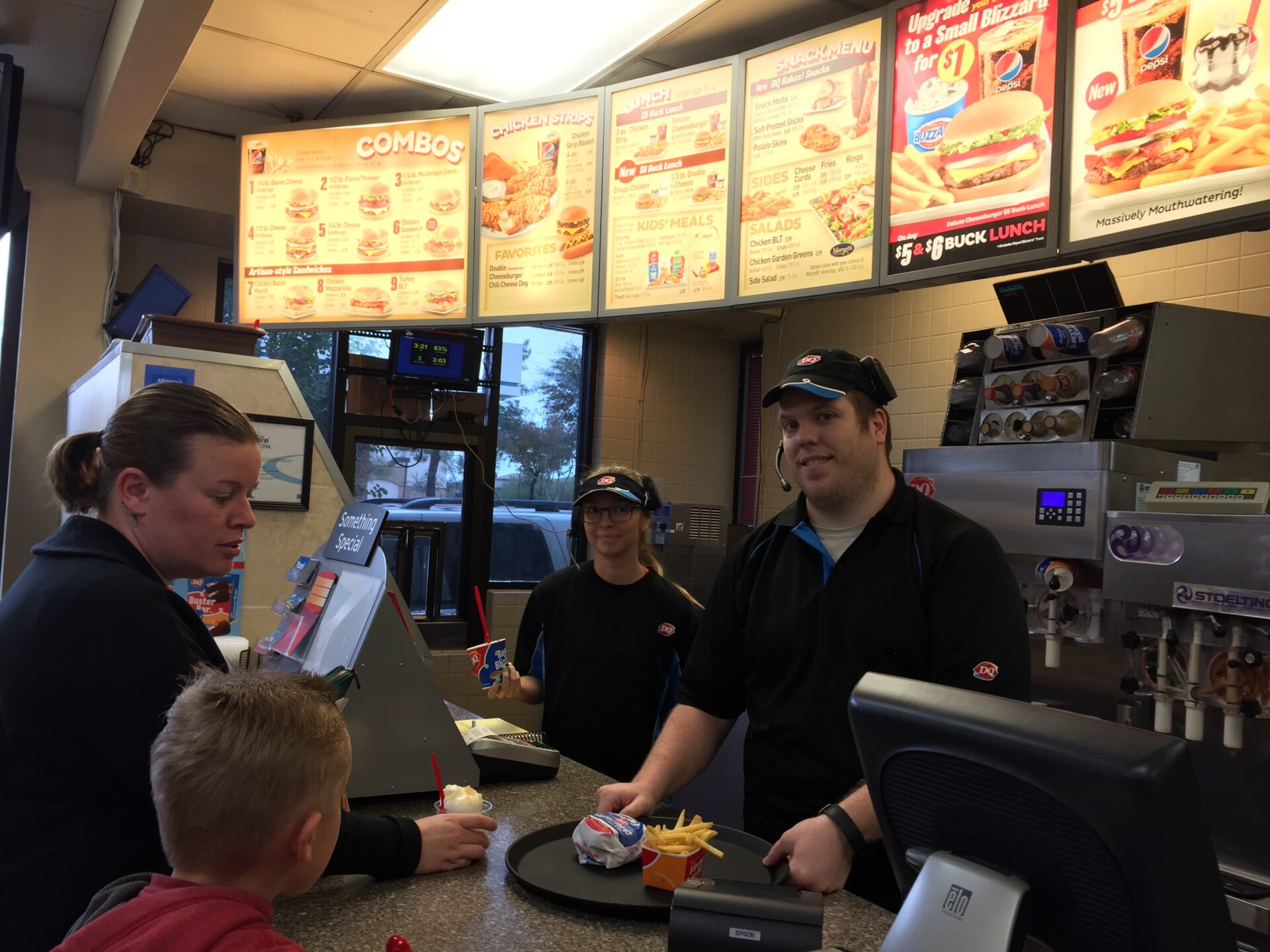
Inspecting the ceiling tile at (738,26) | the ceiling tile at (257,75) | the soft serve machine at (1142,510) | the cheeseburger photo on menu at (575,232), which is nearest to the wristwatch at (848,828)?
the soft serve machine at (1142,510)

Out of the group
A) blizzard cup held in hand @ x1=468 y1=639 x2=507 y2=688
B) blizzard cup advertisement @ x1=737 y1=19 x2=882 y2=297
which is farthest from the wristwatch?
blizzard cup advertisement @ x1=737 y1=19 x2=882 y2=297

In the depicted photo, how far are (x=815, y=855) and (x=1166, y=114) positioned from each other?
221cm

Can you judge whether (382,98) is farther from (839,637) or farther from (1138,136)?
(839,637)

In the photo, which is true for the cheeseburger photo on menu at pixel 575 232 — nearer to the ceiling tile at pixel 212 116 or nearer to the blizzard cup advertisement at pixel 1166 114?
the ceiling tile at pixel 212 116

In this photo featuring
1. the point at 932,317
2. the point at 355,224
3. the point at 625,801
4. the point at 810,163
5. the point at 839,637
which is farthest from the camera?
the point at 932,317

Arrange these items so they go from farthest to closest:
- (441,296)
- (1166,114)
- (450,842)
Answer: (441,296) → (1166,114) → (450,842)

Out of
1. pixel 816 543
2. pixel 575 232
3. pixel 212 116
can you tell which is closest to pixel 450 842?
pixel 816 543

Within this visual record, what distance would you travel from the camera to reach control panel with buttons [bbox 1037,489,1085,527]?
8.97 ft

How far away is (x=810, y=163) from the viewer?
3.35 metres

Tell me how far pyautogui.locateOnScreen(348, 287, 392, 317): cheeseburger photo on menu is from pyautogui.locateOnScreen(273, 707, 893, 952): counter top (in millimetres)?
3119

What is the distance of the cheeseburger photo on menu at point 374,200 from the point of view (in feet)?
14.1

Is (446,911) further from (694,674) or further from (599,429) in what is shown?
(599,429)

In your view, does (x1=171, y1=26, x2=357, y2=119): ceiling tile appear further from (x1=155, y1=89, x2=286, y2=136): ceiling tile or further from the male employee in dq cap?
the male employee in dq cap

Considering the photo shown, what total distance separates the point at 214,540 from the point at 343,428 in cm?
393
